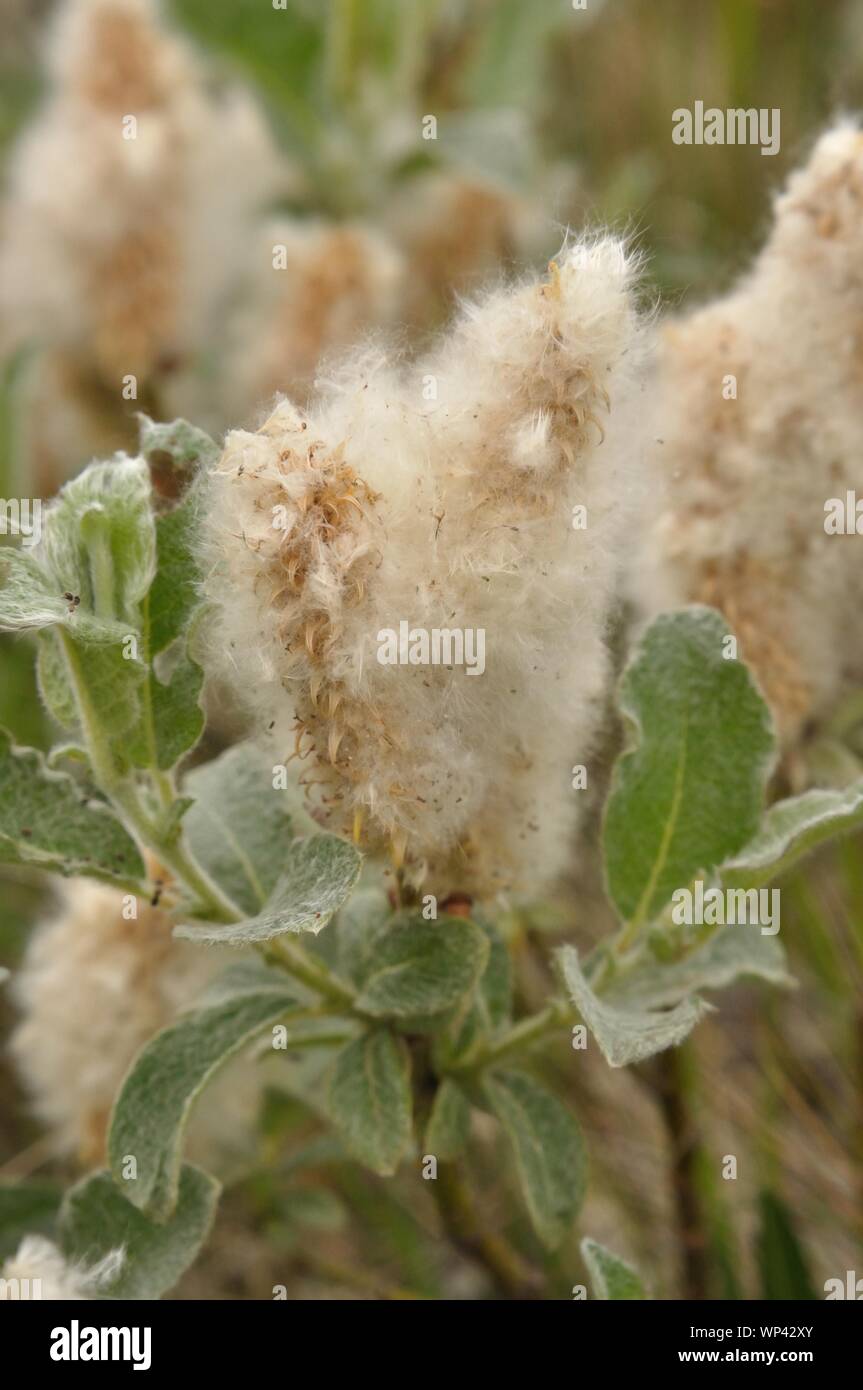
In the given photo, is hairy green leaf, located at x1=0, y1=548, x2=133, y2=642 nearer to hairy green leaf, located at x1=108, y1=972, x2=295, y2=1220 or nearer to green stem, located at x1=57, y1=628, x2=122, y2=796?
green stem, located at x1=57, y1=628, x2=122, y2=796

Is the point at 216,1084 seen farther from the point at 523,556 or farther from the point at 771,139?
the point at 771,139

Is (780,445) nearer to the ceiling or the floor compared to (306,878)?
nearer to the ceiling

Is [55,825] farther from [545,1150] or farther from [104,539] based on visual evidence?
[545,1150]

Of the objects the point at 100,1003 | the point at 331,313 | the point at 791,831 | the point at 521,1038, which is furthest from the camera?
the point at 331,313

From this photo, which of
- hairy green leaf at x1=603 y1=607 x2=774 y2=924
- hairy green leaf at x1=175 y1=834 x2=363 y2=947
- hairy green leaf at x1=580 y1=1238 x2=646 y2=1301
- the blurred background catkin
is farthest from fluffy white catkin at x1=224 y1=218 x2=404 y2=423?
hairy green leaf at x1=580 y1=1238 x2=646 y2=1301

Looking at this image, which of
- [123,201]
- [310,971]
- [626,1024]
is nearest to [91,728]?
[310,971]
